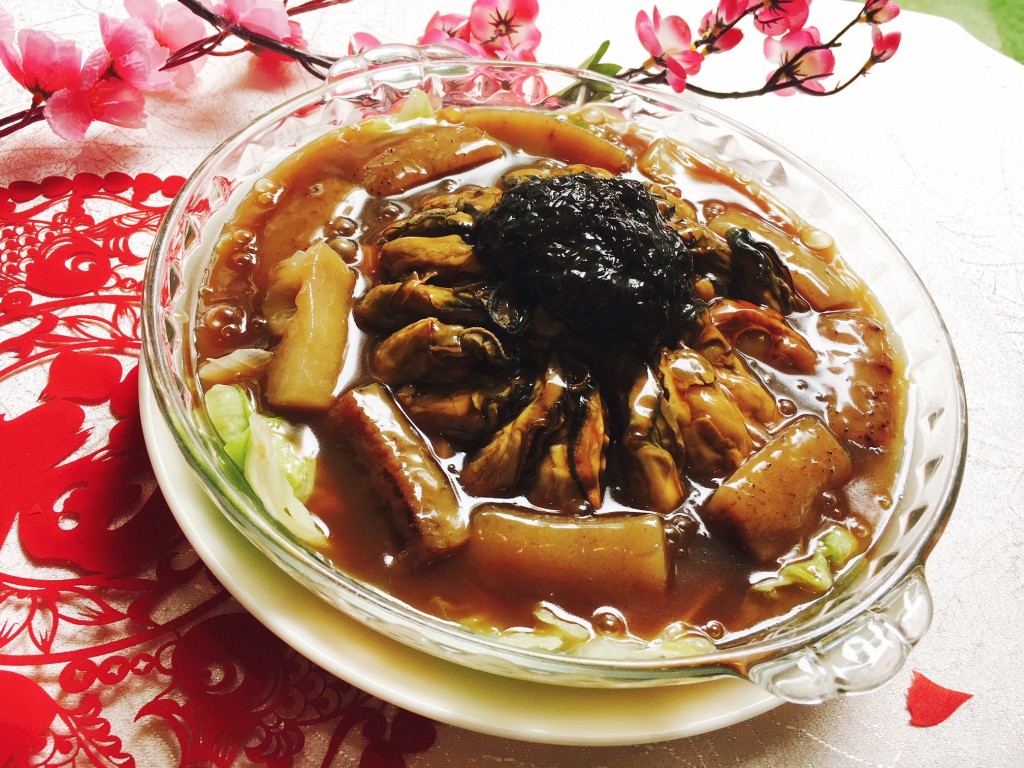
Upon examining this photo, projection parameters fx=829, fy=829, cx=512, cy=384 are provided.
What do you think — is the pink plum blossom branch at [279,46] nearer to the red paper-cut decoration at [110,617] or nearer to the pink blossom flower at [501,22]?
the pink blossom flower at [501,22]

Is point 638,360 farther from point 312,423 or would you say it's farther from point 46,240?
point 46,240

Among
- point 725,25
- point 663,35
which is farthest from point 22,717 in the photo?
point 725,25

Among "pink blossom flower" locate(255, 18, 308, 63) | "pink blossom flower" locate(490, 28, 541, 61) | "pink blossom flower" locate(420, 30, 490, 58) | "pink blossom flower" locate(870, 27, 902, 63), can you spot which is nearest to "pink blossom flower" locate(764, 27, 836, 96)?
"pink blossom flower" locate(870, 27, 902, 63)

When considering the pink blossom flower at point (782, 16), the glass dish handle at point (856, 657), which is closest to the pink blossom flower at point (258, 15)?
the pink blossom flower at point (782, 16)

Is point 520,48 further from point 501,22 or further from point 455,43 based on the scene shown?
point 455,43

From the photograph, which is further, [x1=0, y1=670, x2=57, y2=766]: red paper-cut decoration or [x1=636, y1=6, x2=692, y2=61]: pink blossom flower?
[x1=636, y1=6, x2=692, y2=61]: pink blossom flower

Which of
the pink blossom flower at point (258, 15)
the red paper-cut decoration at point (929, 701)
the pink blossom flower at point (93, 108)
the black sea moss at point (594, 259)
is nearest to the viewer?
the black sea moss at point (594, 259)

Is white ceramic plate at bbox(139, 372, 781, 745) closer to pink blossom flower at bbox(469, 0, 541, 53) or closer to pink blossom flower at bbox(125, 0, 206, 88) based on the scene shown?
pink blossom flower at bbox(125, 0, 206, 88)
